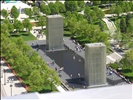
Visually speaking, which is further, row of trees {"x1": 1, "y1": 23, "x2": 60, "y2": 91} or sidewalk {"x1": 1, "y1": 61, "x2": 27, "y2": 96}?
sidewalk {"x1": 1, "y1": 61, "x2": 27, "y2": 96}

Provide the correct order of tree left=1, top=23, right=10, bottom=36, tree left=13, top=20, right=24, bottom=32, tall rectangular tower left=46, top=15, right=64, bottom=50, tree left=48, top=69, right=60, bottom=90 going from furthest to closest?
tree left=13, top=20, right=24, bottom=32
tree left=1, top=23, right=10, bottom=36
tall rectangular tower left=46, top=15, right=64, bottom=50
tree left=48, top=69, right=60, bottom=90

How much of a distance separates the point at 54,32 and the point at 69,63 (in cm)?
316

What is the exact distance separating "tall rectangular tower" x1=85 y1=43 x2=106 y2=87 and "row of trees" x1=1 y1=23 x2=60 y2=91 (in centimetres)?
167

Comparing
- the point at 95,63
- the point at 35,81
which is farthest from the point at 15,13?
the point at 35,81

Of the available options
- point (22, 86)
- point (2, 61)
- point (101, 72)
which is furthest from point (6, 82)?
point (101, 72)

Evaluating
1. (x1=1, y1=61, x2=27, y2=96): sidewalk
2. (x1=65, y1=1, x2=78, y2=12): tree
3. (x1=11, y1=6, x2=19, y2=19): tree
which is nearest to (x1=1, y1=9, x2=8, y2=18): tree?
(x1=11, y1=6, x2=19, y2=19): tree

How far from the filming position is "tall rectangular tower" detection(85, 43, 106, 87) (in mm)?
A: 18859

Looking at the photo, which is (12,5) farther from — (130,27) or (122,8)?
(130,27)

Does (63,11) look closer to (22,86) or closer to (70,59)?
(70,59)

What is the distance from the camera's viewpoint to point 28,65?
63.8ft

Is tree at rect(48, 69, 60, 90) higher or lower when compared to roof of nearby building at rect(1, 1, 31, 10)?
lower

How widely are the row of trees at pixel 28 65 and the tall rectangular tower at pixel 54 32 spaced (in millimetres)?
2300

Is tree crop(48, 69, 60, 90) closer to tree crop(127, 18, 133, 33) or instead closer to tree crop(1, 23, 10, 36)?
tree crop(1, 23, 10, 36)

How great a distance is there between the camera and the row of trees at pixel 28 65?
18203mm
